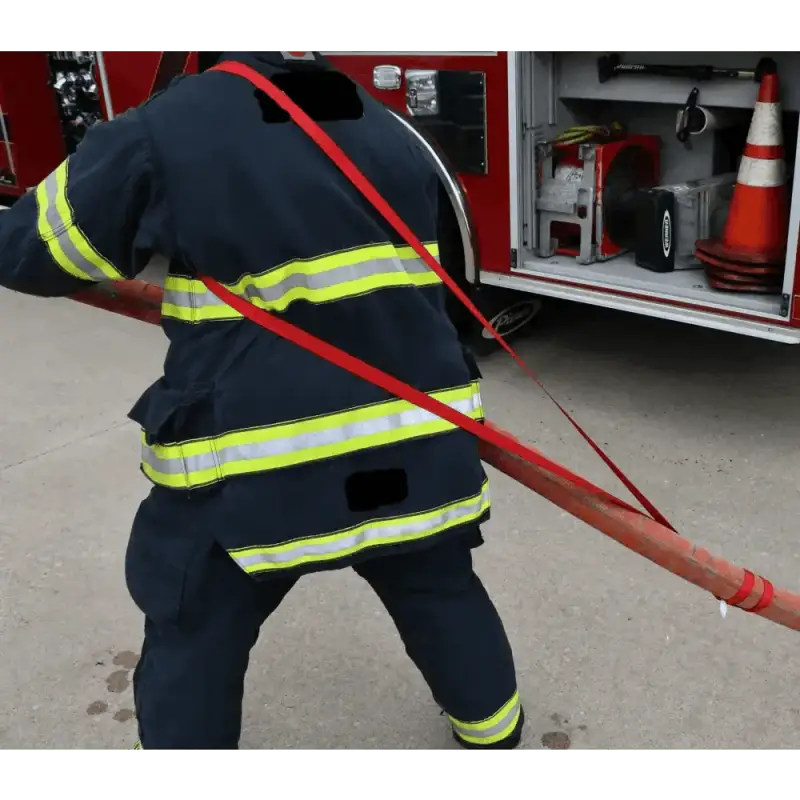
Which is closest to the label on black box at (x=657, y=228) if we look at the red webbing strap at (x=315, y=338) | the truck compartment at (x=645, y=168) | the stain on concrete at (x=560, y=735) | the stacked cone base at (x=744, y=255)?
the truck compartment at (x=645, y=168)

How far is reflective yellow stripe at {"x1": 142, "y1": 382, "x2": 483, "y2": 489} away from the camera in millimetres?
1527

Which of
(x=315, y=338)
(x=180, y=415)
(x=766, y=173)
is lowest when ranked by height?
(x=766, y=173)

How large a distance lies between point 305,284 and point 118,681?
1.35 metres

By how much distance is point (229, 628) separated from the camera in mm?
1644

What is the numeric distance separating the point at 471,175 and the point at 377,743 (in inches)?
98.4

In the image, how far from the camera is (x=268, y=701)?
90.1 inches

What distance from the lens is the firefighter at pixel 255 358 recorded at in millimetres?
1417

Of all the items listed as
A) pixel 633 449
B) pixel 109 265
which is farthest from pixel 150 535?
pixel 633 449

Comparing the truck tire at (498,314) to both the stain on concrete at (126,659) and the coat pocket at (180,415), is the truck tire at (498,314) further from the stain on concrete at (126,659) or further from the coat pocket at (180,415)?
the coat pocket at (180,415)

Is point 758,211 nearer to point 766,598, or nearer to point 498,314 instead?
point 498,314

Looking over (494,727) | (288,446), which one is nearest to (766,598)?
(494,727)

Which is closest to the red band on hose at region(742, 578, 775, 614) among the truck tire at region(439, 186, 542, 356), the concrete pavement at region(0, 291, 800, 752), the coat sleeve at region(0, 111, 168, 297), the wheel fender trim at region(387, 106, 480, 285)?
the concrete pavement at region(0, 291, 800, 752)

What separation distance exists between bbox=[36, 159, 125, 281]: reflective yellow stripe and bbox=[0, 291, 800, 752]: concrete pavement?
1186 mm

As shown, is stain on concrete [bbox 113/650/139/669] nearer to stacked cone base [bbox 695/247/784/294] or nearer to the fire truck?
the fire truck
